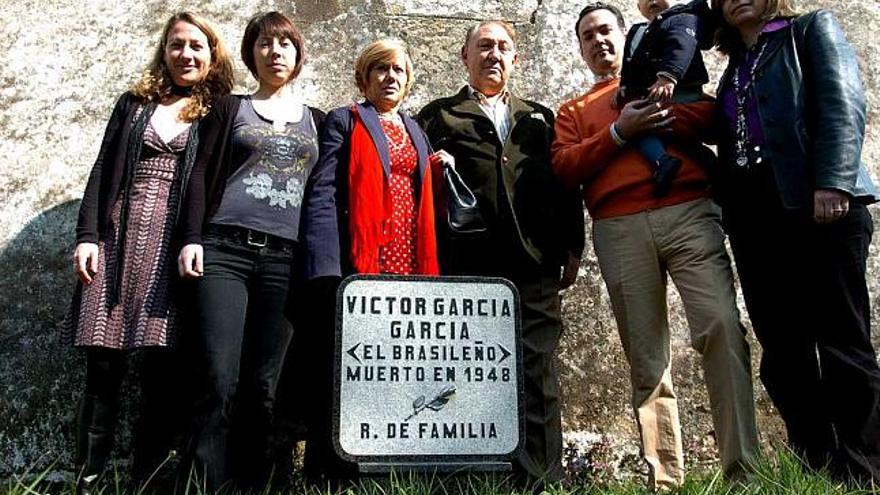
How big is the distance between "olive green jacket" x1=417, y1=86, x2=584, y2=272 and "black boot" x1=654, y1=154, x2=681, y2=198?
1.33 feet

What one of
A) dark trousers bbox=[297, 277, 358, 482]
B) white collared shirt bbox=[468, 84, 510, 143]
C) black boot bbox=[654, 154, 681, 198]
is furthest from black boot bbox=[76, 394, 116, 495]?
black boot bbox=[654, 154, 681, 198]

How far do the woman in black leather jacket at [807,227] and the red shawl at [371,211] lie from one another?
99 cm

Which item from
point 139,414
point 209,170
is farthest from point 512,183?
point 139,414

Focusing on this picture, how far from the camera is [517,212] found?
11.1ft

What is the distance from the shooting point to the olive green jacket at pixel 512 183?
338 cm

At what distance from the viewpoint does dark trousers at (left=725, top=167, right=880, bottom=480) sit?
2740 mm

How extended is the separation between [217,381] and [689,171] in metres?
1.70

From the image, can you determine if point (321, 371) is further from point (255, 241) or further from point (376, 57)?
point (376, 57)

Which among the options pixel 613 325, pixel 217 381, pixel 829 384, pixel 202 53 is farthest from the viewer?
pixel 613 325

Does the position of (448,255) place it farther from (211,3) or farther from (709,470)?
(211,3)

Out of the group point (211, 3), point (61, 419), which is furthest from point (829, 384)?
point (211, 3)

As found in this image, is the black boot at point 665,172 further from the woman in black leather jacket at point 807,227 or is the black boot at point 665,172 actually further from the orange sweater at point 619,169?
the woman in black leather jacket at point 807,227

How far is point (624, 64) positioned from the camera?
11.3 feet

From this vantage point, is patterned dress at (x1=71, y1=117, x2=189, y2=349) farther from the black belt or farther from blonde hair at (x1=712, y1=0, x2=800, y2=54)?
blonde hair at (x1=712, y1=0, x2=800, y2=54)
